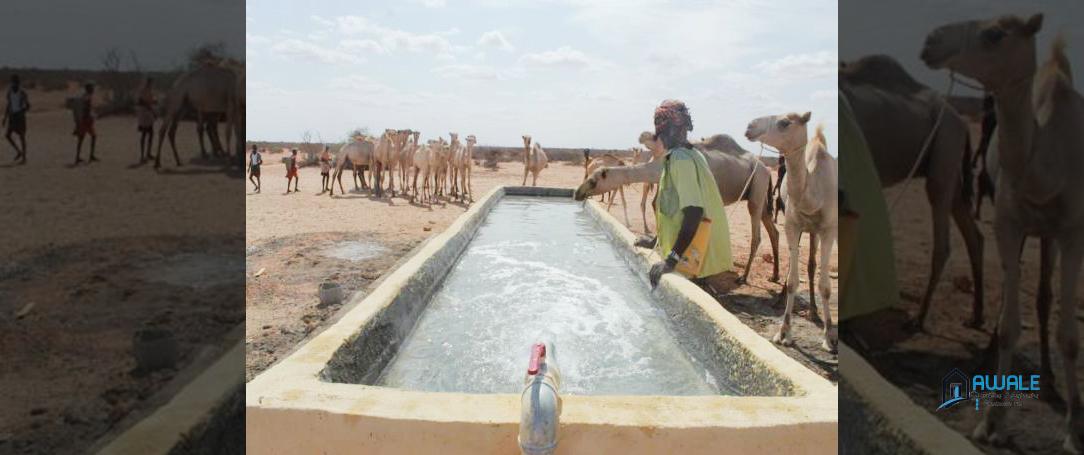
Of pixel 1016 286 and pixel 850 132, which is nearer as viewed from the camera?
pixel 1016 286

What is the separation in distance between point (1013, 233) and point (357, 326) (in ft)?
12.0

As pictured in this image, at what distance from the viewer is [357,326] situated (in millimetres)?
4141

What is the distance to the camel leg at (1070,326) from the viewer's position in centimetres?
123

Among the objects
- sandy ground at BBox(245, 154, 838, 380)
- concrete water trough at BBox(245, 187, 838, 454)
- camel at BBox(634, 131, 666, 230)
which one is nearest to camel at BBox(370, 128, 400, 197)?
sandy ground at BBox(245, 154, 838, 380)

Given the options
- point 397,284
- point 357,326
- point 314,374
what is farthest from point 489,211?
point 314,374

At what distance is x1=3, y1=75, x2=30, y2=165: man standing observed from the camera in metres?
1.55

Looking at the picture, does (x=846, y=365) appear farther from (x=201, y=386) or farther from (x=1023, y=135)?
(x=201, y=386)

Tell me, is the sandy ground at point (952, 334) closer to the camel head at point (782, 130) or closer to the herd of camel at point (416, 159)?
the camel head at point (782, 130)

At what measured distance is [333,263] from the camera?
8320mm

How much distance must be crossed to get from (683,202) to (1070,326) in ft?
9.45

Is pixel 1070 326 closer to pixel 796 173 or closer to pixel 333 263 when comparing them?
pixel 796 173

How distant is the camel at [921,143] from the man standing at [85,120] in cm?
196

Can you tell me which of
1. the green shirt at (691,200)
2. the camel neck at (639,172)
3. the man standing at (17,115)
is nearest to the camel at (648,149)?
the camel neck at (639,172)

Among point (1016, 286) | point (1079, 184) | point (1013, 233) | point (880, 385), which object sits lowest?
point (880, 385)
